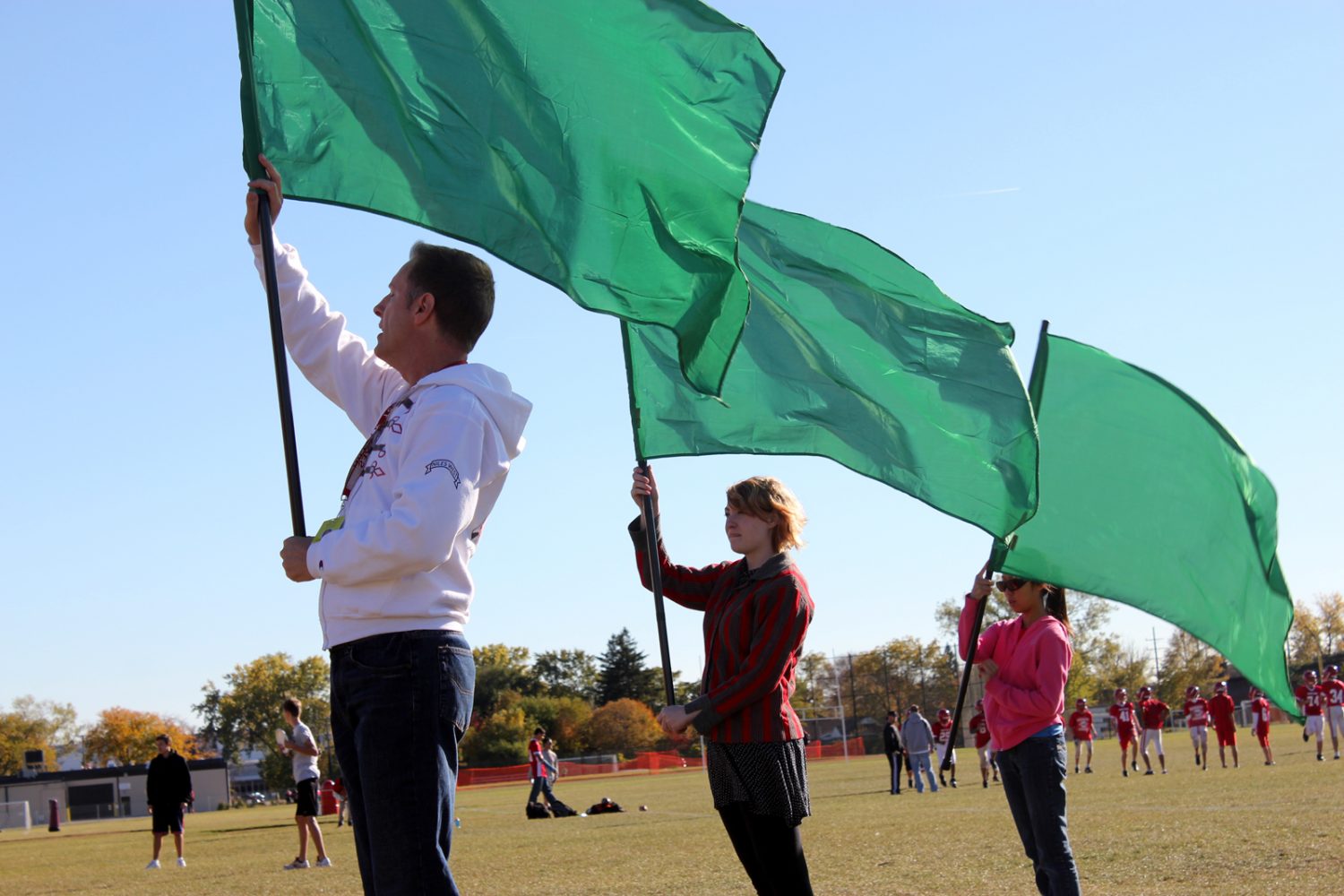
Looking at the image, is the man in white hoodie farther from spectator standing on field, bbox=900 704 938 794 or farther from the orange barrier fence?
the orange barrier fence

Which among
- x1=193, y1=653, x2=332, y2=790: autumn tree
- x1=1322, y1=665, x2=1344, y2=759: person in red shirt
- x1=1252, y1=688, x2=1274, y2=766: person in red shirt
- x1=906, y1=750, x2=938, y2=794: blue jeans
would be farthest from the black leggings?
x1=193, y1=653, x2=332, y2=790: autumn tree

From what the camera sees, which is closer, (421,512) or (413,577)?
(421,512)

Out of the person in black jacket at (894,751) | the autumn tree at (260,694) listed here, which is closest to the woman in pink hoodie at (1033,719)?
the person in black jacket at (894,751)

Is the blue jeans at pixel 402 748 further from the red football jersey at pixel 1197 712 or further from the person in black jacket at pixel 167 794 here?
the red football jersey at pixel 1197 712

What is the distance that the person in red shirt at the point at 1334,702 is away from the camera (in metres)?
29.3

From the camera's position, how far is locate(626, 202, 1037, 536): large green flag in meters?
6.90

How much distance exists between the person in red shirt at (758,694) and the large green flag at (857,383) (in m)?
1.15

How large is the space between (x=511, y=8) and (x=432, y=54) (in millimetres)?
379

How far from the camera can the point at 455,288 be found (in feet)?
13.1

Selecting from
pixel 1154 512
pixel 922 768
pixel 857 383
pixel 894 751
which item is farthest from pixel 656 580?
pixel 894 751

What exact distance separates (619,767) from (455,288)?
74.6 meters

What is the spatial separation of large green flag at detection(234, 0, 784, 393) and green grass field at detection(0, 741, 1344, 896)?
5820 mm

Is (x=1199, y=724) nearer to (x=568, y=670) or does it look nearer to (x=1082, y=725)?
(x=1082, y=725)

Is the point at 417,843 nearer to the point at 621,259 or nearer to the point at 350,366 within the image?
the point at 350,366
